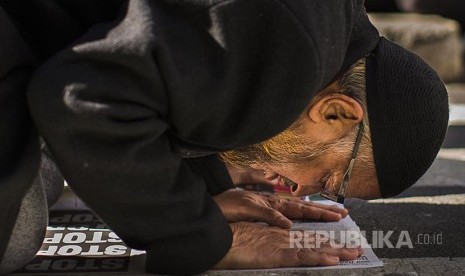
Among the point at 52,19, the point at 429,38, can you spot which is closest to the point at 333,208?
the point at 52,19

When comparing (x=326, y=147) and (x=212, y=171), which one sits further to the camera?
(x=212, y=171)

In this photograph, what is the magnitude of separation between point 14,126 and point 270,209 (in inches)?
30.4

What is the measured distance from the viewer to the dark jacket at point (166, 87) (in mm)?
1330

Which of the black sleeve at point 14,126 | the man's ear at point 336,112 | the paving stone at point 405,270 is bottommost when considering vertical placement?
the paving stone at point 405,270

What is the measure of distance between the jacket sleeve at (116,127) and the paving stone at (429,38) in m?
3.62

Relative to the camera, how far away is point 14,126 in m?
1.38

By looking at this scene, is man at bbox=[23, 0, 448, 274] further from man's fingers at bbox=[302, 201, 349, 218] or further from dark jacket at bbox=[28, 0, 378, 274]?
man's fingers at bbox=[302, 201, 349, 218]

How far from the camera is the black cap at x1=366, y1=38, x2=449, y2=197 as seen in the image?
1640 millimetres

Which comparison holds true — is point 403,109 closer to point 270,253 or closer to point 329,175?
point 329,175

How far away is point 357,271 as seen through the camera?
1.65m

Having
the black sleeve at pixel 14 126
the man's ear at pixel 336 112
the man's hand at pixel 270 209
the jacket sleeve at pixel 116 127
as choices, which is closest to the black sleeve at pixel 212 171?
the man's hand at pixel 270 209

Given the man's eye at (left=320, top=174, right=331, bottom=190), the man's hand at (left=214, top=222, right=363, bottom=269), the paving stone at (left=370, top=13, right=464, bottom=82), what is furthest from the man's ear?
the paving stone at (left=370, top=13, right=464, bottom=82)

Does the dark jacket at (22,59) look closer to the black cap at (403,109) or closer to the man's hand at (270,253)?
the man's hand at (270,253)

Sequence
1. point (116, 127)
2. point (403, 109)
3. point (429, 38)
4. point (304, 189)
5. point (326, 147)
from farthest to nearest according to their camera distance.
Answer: point (429, 38)
point (304, 189)
point (326, 147)
point (403, 109)
point (116, 127)
